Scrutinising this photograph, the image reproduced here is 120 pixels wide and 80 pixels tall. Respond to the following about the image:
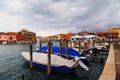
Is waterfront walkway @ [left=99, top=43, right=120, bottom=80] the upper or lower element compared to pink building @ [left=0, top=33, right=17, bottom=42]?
lower

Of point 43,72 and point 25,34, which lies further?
point 25,34

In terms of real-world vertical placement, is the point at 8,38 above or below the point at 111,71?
above

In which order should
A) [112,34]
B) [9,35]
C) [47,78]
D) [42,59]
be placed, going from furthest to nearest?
1. [9,35]
2. [112,34]
3. [42,59]
4. [47,78]

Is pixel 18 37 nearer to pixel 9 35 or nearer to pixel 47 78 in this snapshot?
pixel 9 35

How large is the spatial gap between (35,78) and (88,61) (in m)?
10.2

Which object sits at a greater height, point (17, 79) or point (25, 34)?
point (25, 34)

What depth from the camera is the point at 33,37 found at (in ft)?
449

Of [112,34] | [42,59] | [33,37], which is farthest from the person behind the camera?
[33,37]

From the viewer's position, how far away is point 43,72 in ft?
61.5

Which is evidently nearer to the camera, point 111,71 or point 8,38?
point 111,71

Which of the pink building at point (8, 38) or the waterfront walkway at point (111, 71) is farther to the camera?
the pink building at point (8, 38)

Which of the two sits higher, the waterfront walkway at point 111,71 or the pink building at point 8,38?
the pink building at point 8,38

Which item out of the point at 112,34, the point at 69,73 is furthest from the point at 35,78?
the point at 112,34

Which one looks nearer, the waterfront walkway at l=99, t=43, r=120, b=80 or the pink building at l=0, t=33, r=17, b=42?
the waterfront walkway at l=99, t=43, r=120, b=80
